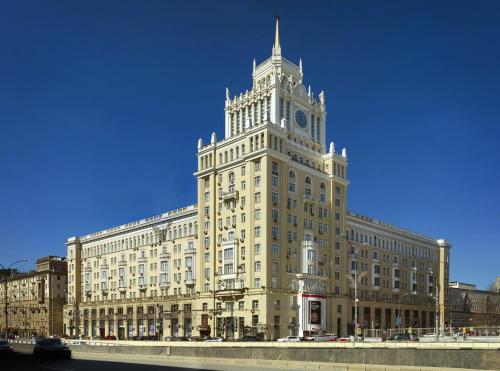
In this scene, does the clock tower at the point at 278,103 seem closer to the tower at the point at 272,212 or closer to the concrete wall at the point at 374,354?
the tower at the point at 272,212

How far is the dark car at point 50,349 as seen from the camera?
45.8m

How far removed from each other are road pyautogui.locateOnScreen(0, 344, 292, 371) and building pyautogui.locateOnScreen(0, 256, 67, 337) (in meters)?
97.5

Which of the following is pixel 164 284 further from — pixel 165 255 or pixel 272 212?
pixel 272 212

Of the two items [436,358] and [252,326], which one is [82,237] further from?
[436,358]

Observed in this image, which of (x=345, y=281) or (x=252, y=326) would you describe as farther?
(x=345, y=281)

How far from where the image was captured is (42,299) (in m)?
154

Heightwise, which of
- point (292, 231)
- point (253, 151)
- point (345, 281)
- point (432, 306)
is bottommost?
point (432, 306)

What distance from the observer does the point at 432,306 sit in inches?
5344

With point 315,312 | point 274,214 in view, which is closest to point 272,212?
point 274,214

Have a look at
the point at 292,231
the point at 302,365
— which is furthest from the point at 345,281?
the point at 302,365

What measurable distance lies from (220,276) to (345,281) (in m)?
23.7

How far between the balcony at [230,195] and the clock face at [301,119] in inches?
724

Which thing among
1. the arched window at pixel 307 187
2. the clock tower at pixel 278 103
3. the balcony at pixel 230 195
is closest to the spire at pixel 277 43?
the clock tower at pixel 278 103

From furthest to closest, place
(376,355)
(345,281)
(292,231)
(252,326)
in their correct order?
(345,281) → (292,231) → (252,326) → (376,355)
